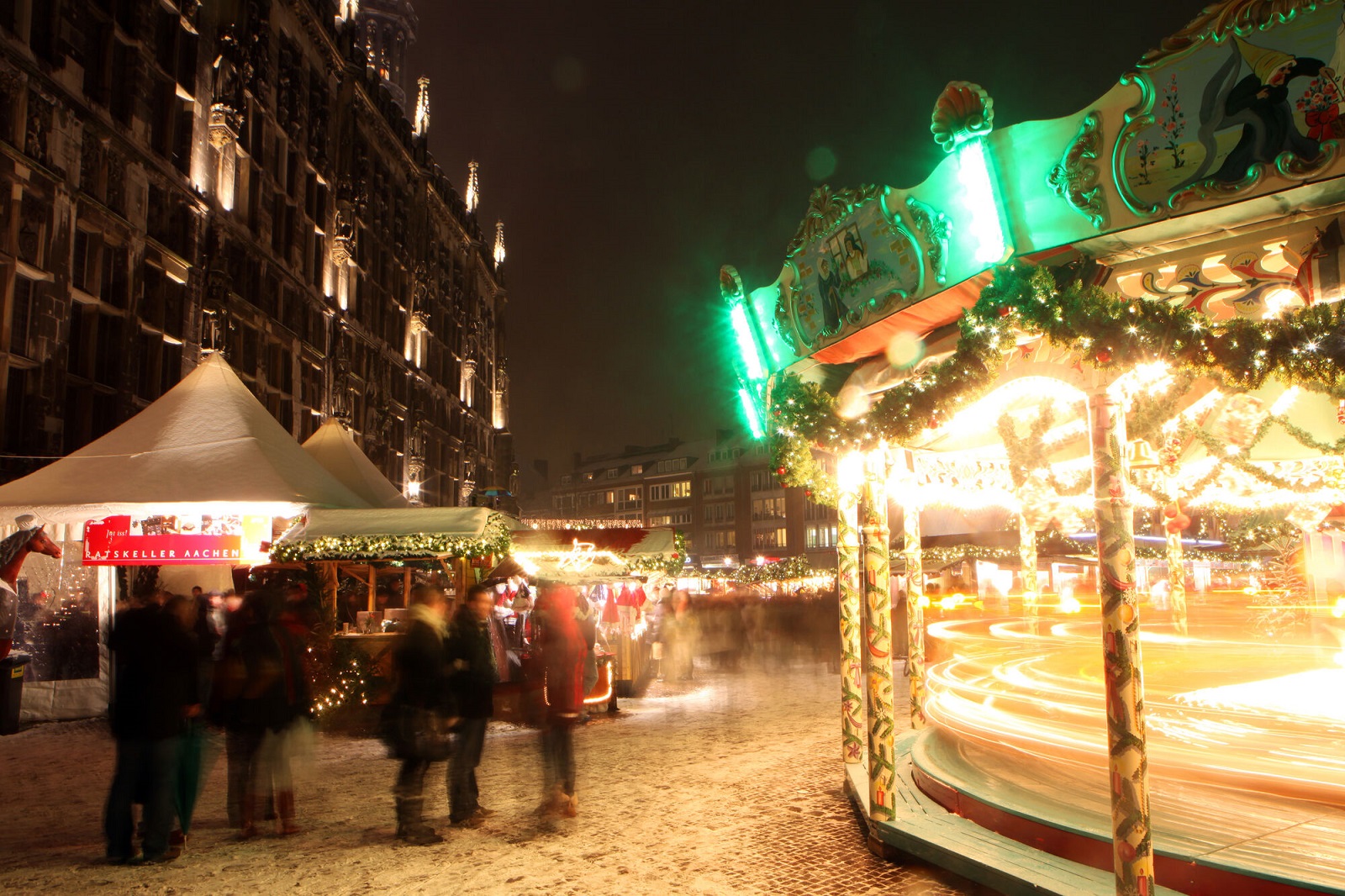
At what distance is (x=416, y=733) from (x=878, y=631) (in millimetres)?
3593

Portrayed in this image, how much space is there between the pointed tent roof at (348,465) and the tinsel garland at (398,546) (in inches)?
165

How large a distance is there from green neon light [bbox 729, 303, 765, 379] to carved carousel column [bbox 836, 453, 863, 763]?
1.35m

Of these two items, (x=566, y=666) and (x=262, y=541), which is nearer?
(x=566, y=666)

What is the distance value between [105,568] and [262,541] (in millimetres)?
3866

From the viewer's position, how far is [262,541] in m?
13.2

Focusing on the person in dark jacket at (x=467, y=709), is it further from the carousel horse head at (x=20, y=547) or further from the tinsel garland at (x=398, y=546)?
the carousel horse head at (x=20, y=547)

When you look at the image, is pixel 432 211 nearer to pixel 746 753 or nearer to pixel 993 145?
pixel 746 753

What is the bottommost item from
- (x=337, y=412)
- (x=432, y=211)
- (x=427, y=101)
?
(x=337, y=412)

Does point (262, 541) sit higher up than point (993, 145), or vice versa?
point (993, 145)

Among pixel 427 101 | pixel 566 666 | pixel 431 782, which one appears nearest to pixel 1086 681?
pixel 566 666

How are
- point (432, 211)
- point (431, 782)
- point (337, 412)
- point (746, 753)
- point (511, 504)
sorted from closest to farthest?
point (431, 782) → point (746, 753) → point (337, 412) → point (432, 211) → point (511, 504)

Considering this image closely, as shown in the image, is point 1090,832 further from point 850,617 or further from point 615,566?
point 615,566

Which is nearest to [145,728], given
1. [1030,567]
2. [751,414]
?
[751,414]

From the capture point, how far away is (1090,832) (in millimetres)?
6004
